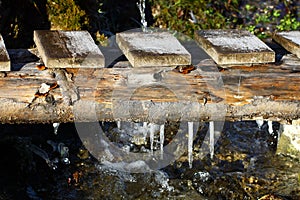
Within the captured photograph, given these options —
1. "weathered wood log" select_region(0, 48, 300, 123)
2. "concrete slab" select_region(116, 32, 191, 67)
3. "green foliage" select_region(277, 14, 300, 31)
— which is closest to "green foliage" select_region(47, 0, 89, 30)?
"concrete slab" select_region(116, 32, 191, 67)

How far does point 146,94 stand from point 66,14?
3453mm

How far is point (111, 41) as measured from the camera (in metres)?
7.09

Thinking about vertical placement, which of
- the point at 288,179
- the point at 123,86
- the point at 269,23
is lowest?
the point at 288,179

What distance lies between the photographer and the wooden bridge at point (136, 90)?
10.7 feet

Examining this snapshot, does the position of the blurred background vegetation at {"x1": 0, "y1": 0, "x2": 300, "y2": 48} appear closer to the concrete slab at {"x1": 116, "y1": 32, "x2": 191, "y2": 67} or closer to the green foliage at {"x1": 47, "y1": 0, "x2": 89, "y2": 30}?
the green foliage at {"x1": 47, "y1": 0, "x2": 89, "y2": 30}

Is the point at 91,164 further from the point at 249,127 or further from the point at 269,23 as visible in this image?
the point at 269,23

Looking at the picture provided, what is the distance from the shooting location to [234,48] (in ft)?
11.6

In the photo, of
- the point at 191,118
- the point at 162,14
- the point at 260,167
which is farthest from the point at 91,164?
the point at 162,14

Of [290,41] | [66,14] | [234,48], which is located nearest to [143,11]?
[66,14]

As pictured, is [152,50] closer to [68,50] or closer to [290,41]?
[68,50]

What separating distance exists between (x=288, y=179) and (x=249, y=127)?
1.24 meters

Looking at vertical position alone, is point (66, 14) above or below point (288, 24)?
above

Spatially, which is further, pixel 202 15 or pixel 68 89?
pixel 202 15

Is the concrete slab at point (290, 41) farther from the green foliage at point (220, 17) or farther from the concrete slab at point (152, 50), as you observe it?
the green foliage at point (220, 17)
